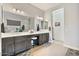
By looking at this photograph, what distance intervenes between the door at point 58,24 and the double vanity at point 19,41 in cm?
19

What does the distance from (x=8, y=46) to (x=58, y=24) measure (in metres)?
1.05

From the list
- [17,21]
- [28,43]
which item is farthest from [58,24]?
[17,21]

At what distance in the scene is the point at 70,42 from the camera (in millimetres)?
2006

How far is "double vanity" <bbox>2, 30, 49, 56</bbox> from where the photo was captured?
1888mm

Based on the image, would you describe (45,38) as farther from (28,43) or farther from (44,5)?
(44,5)

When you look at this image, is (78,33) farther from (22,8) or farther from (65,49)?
(22,8)

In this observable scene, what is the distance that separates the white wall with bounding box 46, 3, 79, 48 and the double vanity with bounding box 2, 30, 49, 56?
1.32 ft

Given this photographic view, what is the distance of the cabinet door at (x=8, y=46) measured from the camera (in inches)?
73.9

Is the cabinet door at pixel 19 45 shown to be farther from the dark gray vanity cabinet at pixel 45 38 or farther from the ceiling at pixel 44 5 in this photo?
the ceiling at pixel 44 5

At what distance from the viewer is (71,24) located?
201cm

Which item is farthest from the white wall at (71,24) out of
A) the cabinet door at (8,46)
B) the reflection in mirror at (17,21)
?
the cabinet door at (8,46)

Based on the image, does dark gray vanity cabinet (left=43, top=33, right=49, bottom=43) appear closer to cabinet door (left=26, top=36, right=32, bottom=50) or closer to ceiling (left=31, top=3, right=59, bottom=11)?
cabinet door (left=26, top=36, right=32, bottom=50)

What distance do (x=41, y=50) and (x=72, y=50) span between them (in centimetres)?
59

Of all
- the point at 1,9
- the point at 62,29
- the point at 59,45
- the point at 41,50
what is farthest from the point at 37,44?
the point at 1,9
